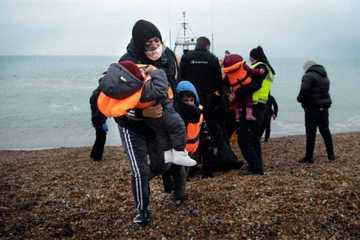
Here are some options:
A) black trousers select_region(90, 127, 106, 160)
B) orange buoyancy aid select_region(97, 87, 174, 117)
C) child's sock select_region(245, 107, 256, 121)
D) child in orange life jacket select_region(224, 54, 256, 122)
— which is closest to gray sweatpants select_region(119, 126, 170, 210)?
orange buoyancy aid select_region(97, 87, 174, 117)

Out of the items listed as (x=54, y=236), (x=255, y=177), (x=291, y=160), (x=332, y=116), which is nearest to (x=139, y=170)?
(x=54, y=236)

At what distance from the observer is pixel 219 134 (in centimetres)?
788

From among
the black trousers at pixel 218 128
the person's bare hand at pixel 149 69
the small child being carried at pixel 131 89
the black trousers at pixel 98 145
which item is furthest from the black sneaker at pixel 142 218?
the black trousers at pixel 98 145

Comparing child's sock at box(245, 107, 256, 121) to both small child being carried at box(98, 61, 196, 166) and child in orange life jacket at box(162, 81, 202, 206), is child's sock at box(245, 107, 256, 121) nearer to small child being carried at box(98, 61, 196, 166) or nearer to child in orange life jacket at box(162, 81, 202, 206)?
child in orange life jacket at box(162, 81, 202, 206)

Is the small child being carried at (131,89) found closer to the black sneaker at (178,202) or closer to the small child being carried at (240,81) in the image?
the black sneaker at (178,202)

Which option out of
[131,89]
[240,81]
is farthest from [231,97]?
[131,89]

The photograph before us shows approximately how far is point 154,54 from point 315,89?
4.93 m

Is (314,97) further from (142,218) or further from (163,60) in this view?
(142,218)

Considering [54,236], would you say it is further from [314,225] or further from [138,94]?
[314,225]

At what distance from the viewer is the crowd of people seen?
4250 mm

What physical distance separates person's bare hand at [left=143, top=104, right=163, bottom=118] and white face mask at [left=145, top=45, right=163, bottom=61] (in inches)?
20.4

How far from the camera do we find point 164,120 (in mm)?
4555

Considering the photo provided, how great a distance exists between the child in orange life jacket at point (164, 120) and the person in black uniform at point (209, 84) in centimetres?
289

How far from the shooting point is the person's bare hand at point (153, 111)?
14.5 ft
